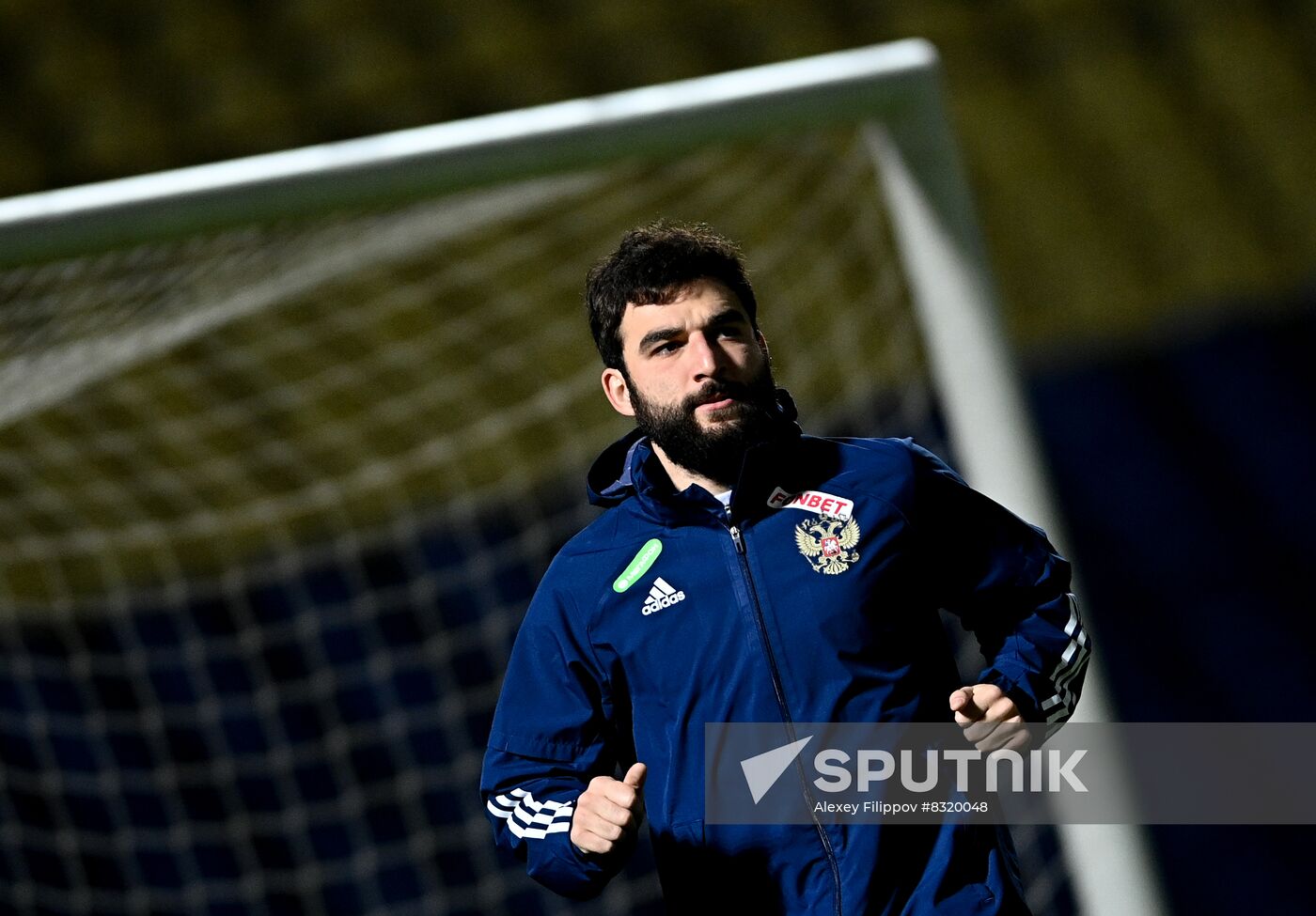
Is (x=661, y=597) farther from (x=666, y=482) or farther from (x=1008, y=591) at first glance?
(x=1008, y=591)

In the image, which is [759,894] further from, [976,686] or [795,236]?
[795,236]

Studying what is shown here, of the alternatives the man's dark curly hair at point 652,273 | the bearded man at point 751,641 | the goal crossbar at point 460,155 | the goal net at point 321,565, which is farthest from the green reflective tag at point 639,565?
the goal net at point 321,565

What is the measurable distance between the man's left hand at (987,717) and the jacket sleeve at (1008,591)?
4cm

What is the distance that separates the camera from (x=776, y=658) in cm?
61

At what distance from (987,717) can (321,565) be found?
2.76 meters

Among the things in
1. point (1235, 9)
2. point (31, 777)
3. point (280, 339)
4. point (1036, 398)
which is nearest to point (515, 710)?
point (280, 339)

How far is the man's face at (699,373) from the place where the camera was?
1.80ft

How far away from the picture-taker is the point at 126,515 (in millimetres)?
3152

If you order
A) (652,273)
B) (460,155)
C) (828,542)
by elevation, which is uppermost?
(460,155)

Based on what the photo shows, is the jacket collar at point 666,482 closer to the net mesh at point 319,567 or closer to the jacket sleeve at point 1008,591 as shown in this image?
the jacket sleeve at point 1008,591

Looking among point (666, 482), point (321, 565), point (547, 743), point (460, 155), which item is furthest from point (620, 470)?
point (321, 565)

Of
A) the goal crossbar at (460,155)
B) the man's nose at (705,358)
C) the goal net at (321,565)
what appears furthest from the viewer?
the goal net at (321,565)

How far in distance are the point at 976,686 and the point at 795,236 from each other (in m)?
2.08

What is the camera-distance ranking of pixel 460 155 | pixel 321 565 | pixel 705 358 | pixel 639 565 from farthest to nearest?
pixel 321 565 < pixel 460 155 < pixel 639 565 < pixel 705 358
